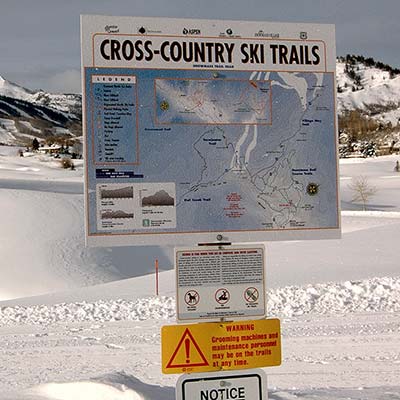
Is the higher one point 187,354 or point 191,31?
point 191,31

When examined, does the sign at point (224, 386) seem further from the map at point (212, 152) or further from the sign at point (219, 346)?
the map at point (212, 152)

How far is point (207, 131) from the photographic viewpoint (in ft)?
13.4

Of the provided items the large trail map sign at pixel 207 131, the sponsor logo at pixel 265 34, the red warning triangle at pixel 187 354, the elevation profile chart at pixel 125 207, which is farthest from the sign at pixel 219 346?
the sponsor logo at pixel 265 34

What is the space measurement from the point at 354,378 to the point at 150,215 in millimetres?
6039

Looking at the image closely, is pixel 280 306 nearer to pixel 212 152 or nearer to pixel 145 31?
pixel 212 152

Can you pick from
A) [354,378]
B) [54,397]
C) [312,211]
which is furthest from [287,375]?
[312,211]

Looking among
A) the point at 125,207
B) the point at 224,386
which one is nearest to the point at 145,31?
the point at 125,207

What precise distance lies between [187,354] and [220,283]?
0.44 meters

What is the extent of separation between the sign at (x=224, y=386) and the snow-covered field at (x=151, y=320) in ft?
7.02

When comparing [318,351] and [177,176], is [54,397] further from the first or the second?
[318,351]

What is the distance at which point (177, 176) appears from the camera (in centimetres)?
407

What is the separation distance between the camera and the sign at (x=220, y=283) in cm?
397

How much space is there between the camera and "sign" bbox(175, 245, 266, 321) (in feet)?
13.0

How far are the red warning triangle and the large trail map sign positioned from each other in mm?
550
